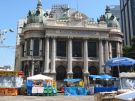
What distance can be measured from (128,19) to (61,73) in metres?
64.0

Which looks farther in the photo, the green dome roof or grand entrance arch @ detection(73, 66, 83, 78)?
the green dome roof

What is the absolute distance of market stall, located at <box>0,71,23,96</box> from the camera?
110ft

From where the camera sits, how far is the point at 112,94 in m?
11.7

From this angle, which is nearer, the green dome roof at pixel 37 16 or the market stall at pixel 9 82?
the market stall at pixel 9 82

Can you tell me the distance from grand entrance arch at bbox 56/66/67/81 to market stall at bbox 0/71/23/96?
77.6ft

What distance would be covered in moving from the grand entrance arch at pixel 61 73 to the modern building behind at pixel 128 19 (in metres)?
55.4

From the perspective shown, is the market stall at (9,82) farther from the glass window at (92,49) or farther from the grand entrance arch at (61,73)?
the glass window at (92,49)

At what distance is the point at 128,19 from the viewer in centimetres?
11419

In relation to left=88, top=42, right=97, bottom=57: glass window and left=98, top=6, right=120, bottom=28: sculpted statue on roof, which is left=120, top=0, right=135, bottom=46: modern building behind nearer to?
left=98, top=6, right=120, bottom=28: sculpted statue on roof

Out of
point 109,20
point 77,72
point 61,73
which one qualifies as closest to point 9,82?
point 61,73

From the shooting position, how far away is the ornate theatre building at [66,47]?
190ft

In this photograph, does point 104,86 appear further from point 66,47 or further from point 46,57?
point 66,47

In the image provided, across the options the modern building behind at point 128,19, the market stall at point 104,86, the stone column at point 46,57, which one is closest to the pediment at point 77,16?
the stone column at point 46,57

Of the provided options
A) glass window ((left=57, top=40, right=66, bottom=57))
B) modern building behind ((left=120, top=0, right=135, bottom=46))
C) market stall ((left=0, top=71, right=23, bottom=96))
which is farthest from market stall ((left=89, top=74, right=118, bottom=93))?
modern building behind ((left=120, top=0, right=135, bottom=46))
